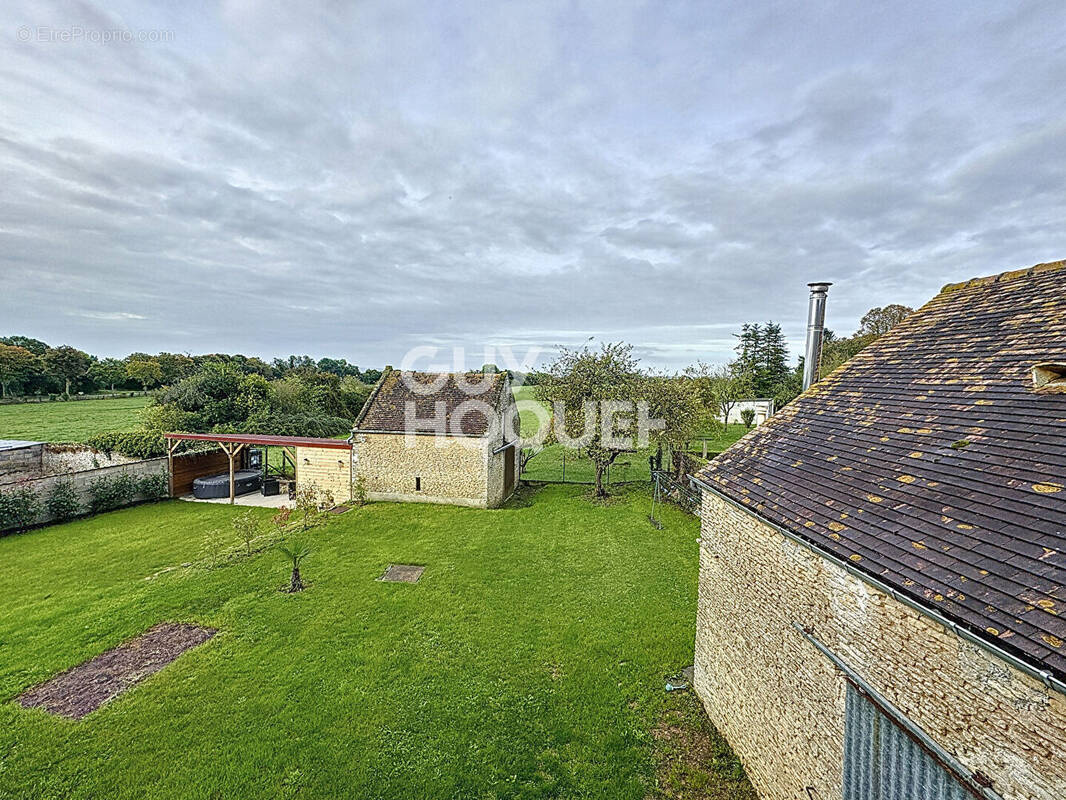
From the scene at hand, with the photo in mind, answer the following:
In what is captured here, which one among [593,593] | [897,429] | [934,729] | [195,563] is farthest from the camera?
[195,563]

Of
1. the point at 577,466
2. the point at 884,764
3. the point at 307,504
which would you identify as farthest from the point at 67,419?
the point at 884,764

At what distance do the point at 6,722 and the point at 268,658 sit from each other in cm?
334

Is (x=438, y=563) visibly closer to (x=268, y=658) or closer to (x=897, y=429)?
(x=268, y=658)

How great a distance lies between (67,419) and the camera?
36094 millimetres

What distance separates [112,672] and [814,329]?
47.4 feet

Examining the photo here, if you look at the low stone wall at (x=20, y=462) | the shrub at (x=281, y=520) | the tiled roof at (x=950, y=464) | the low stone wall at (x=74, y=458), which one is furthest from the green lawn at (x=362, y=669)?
Result: the low stone wall at (x=20, y=462)

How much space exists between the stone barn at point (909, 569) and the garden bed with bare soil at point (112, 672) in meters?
9.57

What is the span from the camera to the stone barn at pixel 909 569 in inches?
114

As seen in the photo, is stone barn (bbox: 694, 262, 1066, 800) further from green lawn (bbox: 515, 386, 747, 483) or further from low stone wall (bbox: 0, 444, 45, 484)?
low stone wall (bbox: 0, 444, 45, 484)

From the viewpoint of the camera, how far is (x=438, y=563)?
42.4 feet

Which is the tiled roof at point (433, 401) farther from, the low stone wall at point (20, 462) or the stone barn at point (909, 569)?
the low stone wall at point (20, 462)

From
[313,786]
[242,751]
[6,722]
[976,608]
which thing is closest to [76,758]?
[6,722]

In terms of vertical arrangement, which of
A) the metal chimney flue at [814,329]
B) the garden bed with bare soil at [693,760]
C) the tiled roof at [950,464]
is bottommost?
the garden bed with bare soil at [693,760]

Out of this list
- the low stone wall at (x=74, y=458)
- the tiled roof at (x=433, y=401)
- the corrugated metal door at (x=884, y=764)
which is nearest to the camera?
the corrugated metal door at (x=884, y=764)
